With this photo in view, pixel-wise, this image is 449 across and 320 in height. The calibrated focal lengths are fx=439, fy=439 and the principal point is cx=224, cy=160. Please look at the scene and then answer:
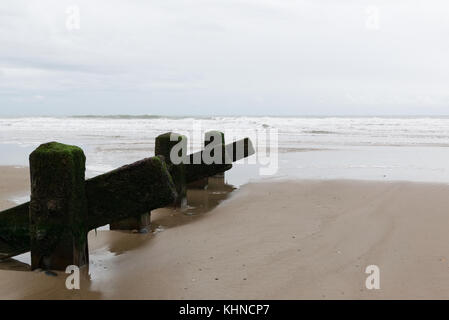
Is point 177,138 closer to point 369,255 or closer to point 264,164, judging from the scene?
point 369,255

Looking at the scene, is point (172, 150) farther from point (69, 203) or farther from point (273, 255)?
point (69, 203)

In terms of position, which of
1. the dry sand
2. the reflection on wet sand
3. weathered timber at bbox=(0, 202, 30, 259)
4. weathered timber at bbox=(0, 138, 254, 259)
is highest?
weathered timber at bbox=(0, 138, 254, 259)

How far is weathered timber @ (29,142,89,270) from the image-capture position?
4207 mm

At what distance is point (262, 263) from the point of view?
475cm

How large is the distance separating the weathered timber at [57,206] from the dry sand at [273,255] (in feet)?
0.76

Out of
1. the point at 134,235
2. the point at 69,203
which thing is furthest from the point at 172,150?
the point at 69,203

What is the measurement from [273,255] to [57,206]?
7.84ft

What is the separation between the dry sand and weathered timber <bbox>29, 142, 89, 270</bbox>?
230mm

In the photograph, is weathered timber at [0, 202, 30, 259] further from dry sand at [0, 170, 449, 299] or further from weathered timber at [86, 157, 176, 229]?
weathered timber at [86, 157, 176, 229]

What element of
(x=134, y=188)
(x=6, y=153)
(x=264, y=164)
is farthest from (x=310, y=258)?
(x=6, y=153)

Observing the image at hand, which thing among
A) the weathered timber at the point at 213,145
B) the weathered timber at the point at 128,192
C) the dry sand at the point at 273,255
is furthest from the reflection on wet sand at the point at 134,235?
the weathered timber at the point at 128,192

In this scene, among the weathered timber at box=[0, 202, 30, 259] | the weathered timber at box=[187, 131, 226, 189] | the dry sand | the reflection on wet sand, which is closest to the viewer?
the dry sand

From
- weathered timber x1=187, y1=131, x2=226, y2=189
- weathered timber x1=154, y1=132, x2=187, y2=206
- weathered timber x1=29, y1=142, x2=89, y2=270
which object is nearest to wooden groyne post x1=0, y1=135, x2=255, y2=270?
weathered timber x1=29, y1=142, x2=89, y2=270
